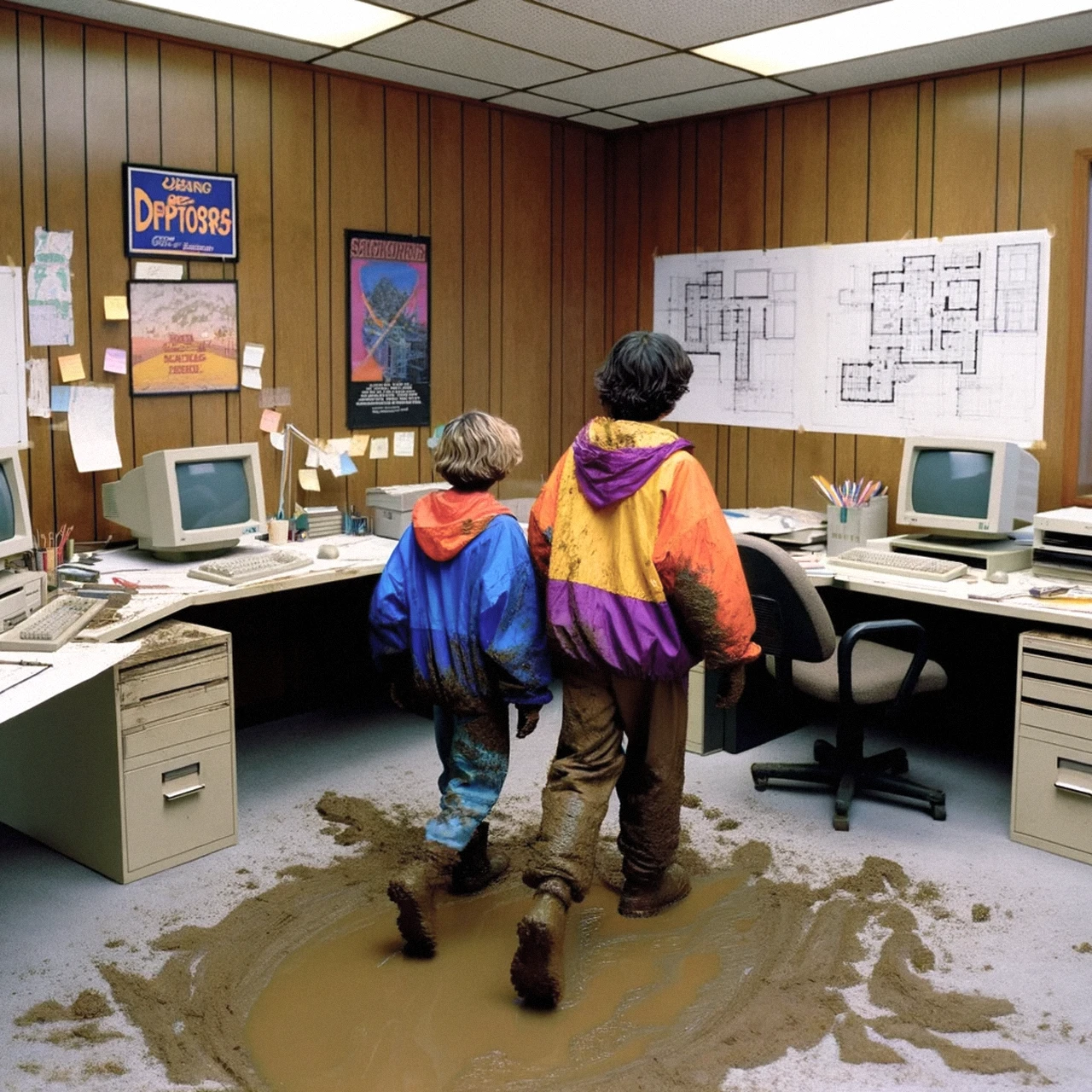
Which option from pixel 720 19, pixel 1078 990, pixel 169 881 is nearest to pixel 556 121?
pixel 720 19

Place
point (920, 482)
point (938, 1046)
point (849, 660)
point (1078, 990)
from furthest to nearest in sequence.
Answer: point (920, 482) → point (849, 660) → point (1078, 990) → point (938, 1046)

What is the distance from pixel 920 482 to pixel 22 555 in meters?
2.88

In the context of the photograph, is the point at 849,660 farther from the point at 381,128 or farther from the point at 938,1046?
the point at 381,128

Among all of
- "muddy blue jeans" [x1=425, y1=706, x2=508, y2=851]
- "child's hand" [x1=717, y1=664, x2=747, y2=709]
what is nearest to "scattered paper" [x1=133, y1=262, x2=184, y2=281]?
"muddy blue jeans" [x1=425, y1=706, x2=508, y2=851]

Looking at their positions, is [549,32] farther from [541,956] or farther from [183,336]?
[541,956]

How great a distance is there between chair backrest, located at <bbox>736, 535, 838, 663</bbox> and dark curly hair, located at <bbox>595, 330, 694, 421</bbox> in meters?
0.86

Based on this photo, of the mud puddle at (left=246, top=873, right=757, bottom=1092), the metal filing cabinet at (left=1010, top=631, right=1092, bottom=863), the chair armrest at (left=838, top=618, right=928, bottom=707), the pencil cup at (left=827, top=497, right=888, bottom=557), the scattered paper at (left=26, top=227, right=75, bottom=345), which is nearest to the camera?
the mud puddle at (left=246, top=873, right=757, bottom=1092)

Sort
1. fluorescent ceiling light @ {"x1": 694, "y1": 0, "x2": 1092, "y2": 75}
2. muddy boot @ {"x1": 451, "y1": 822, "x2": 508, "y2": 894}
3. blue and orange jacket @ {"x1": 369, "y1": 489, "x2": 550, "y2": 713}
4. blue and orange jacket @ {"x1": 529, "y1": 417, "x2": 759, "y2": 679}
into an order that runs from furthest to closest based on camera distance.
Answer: fluorescent ceiling light @ {"x1": 694, "y1": 0, "x2": 1092, "y2": 75}, muddy boot @ {"x1": 451, "y1": 822, "x2": 508, "y2": 894}, blue and orange jacket @ {"x1": 369, "y1": 489, "x2": 550, "y2": 713}, blue and orange jacket @ {"x1": 529, "y1": 417, "x2": 759, "y2": 679}

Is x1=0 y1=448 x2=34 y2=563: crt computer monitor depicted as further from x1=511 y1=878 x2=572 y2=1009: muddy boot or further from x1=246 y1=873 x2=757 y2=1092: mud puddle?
x1=511 y1=878 x2=572 y2=1009: muddy boot

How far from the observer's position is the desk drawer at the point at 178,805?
10.3ft

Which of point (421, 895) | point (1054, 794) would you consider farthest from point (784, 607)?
point (421, 895)

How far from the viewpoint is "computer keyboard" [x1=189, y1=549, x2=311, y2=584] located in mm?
3600

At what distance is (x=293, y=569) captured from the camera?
149 inches

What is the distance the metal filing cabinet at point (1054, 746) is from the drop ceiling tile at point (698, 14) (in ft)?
6.31
